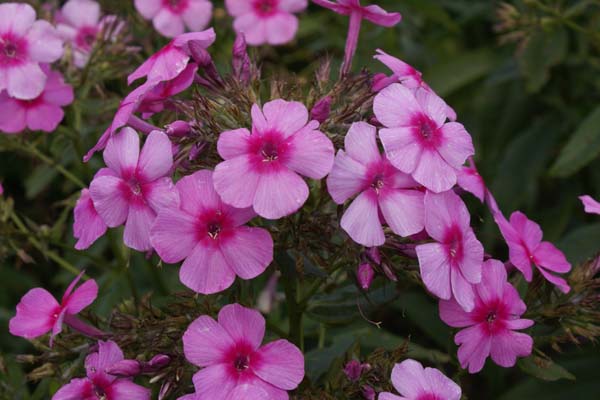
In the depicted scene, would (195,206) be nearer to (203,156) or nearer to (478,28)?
(203,156)

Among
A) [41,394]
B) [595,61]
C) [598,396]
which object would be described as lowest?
[598,396]

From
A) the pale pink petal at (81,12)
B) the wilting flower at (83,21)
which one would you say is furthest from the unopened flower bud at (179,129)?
the pale pink petal at (81,12)

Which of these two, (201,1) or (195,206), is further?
(201,1)

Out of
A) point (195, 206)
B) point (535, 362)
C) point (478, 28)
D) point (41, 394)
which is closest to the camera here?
point (195, 206)

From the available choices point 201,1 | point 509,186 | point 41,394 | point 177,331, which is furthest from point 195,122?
point 509,186

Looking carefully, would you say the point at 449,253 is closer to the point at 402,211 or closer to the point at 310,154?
the point at 402,211

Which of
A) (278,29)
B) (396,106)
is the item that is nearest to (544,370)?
(396,106)

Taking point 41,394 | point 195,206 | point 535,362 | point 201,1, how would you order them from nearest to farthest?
point 195,206 → point 535,362 → point 41,394 → point 201,1

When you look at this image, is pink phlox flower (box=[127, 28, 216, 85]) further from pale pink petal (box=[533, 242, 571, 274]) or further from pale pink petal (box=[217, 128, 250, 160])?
pale pink petal (box=[533, 242, 571, 274])
